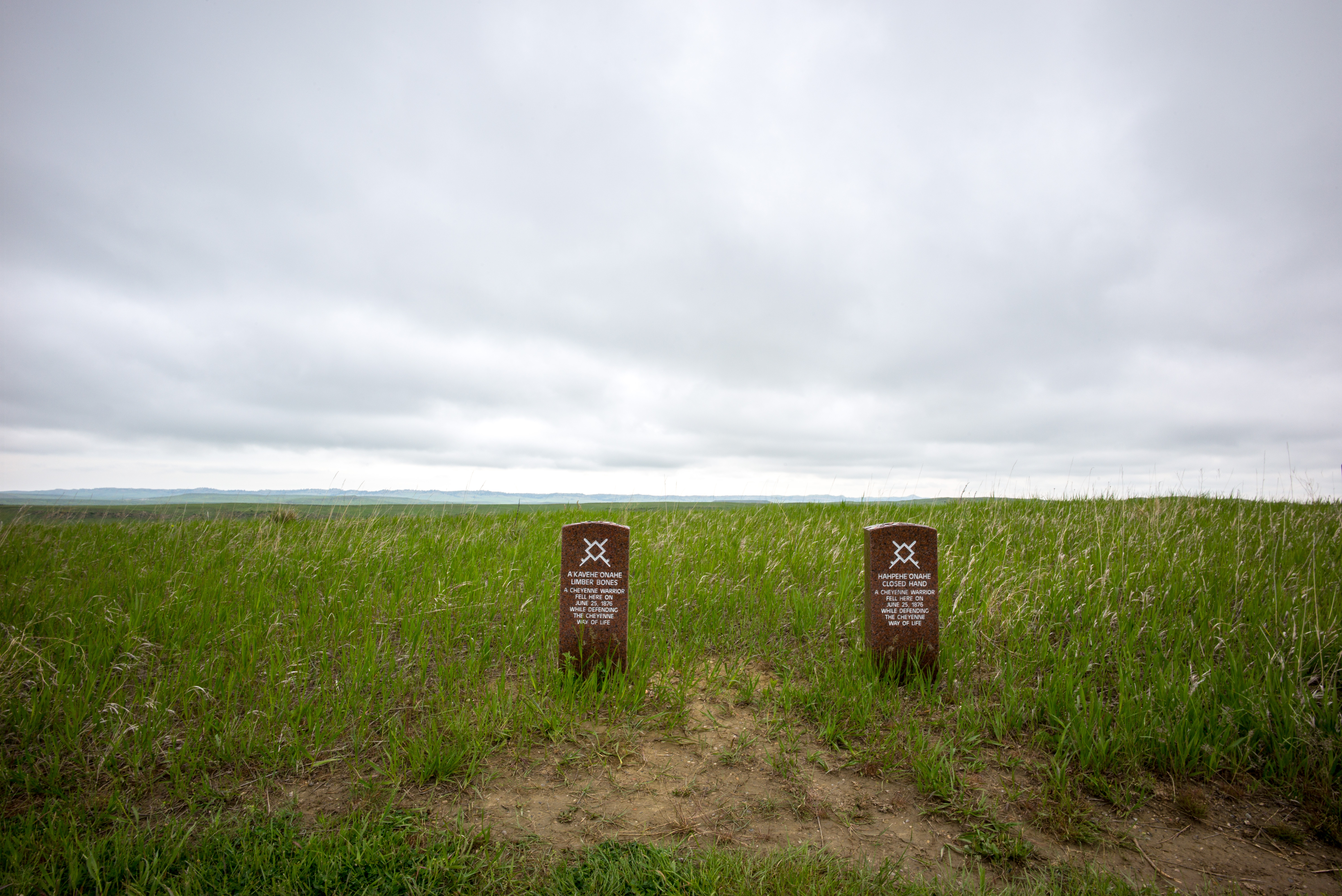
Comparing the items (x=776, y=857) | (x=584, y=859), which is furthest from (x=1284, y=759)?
(x=584, y=859)

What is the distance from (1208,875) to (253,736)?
18.7 ft

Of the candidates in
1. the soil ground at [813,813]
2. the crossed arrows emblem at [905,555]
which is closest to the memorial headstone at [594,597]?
the crossed arrows emblem at [905,555]

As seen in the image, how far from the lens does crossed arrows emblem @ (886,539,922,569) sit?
4.80 meters

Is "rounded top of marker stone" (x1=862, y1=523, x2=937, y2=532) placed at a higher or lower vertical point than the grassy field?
higher

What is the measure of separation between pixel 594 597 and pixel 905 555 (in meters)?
2.58

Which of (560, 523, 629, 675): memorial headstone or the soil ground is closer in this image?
the soil ground

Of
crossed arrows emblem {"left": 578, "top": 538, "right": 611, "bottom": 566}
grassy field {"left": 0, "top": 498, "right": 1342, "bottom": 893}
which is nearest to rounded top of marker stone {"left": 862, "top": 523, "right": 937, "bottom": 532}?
grassy field {"left": 0, "top": 498, "right": 1342, "bottom": 893}

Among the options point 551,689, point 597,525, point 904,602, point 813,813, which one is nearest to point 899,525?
point 904,602

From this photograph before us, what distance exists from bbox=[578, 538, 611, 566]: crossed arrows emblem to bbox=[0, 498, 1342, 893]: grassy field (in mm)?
891

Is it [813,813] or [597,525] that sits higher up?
[597,525]

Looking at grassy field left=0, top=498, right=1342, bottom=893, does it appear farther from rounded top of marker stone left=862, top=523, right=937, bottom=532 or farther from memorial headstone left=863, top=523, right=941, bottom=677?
rounded top of marker stone left=862, top=523, right=937, bottom=532

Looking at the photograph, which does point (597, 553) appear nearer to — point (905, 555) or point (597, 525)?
point (597, 525)

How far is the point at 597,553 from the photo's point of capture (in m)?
4.79

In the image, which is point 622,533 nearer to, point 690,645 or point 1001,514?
point 690,645
